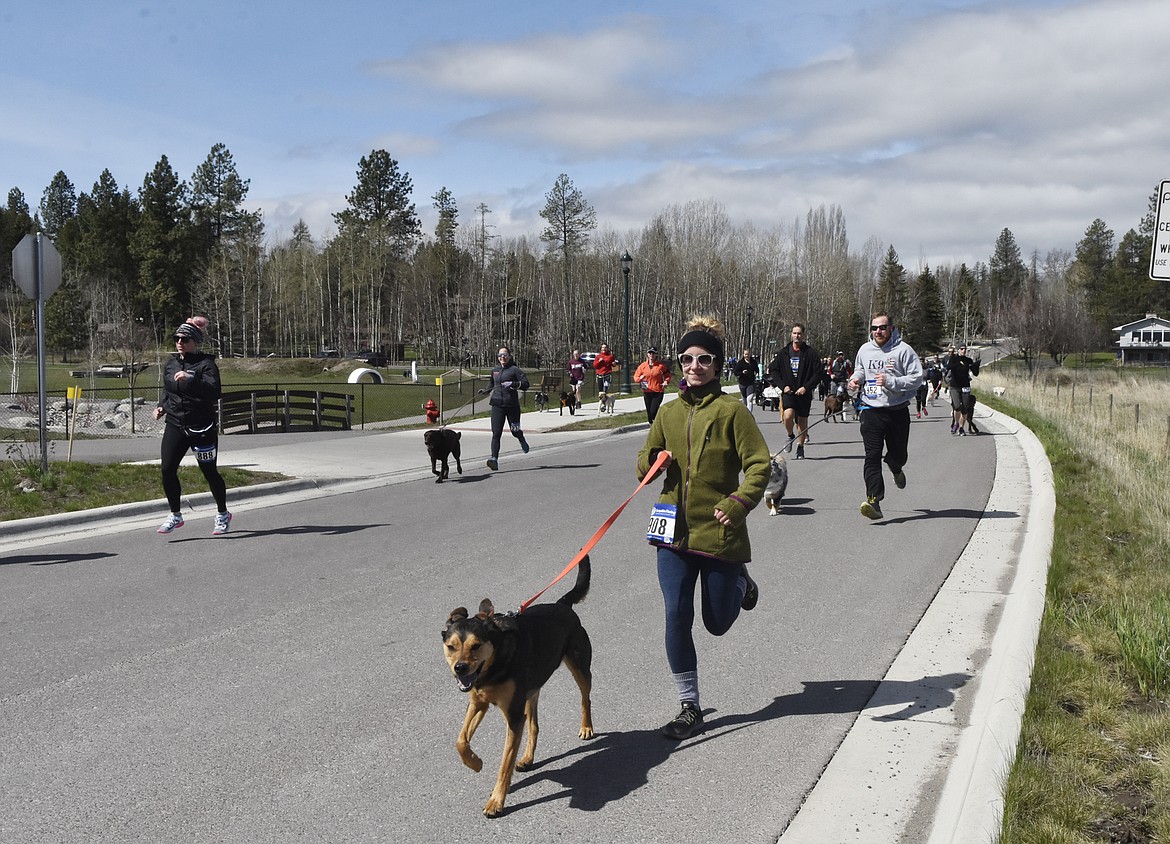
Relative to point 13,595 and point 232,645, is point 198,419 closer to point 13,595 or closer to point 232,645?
point 13,595

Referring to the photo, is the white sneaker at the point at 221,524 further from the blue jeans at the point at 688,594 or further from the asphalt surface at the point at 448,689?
the blue jeans at the point at 688,594

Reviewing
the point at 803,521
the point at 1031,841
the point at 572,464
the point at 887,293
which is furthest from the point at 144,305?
the point at 1031,841

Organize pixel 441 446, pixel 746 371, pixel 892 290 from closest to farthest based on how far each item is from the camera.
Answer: pixel 441 446 → pixel 746 371 → pixel 892 290

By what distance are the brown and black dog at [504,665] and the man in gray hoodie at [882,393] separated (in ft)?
21.4

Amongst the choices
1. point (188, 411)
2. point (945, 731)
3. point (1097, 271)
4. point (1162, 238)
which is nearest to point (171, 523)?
point (188, 411)

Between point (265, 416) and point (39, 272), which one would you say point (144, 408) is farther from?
point (39, 272)

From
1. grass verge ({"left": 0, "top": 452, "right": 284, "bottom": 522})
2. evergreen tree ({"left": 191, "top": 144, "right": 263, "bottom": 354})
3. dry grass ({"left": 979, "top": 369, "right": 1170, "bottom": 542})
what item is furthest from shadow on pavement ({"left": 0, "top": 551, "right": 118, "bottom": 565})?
evergreen tree ({"left": 191, "top": 144, "right": 263, "bottom": 354})

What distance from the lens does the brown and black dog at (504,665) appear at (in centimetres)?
364

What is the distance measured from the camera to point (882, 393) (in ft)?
32.9

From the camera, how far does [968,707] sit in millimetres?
4910

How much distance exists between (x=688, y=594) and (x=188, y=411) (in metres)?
6.50

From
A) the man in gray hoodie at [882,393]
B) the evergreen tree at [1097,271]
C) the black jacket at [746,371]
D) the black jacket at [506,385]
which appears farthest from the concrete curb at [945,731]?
the evergreen tree at [1097,271]

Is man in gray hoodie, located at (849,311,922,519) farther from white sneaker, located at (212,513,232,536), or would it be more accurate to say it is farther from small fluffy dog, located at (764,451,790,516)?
white sneaker, located at (212,513,232,536)

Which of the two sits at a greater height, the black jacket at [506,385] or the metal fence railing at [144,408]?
the black jacket at [506,385]
